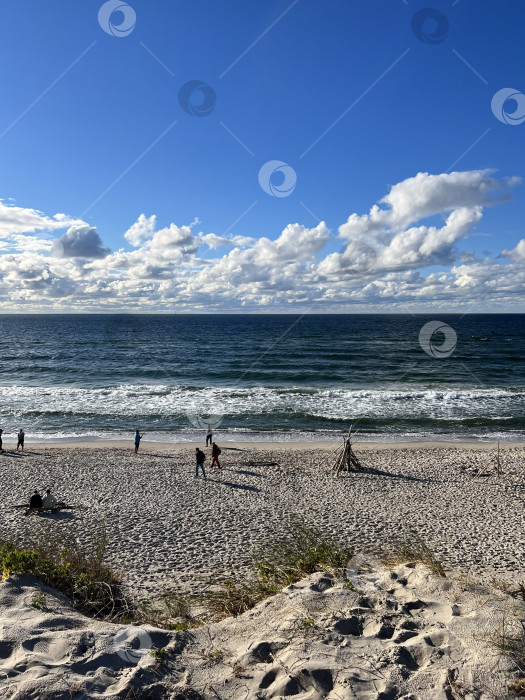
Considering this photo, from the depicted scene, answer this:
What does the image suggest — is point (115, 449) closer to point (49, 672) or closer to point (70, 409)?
point (70, 409)

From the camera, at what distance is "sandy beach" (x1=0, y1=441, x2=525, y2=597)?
10570mm

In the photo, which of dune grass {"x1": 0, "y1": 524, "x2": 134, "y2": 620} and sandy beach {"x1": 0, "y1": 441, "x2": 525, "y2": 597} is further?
sandy beach {"x1": 0, "y1": 441, "x2": 525, "y2": 597}

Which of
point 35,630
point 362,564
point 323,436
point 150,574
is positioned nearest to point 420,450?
point 323,436

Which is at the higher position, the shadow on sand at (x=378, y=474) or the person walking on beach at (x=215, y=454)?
the person walking on beach at (x=215, y=454)

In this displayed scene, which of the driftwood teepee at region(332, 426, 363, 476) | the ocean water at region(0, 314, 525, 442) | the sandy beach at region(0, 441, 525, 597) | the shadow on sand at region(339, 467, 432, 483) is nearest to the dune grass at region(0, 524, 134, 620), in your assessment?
the sandy beach at region(0, 441, 525, 597)

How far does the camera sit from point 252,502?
14406 millimetres

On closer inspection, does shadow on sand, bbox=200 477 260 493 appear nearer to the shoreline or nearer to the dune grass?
the shoreline

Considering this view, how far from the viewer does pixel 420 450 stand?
2138 cm

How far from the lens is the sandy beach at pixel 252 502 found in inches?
416

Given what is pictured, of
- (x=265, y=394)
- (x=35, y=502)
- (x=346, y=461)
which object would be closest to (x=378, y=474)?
(x=346, y=461)

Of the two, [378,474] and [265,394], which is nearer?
[378,474]

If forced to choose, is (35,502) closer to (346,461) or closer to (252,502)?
(252,502)

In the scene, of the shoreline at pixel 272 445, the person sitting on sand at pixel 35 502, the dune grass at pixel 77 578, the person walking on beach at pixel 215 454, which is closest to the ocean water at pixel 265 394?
the shoreline at pixel 272 445

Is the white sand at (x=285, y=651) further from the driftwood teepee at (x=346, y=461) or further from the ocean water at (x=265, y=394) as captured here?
the ocean water at (x=265, y=394)
